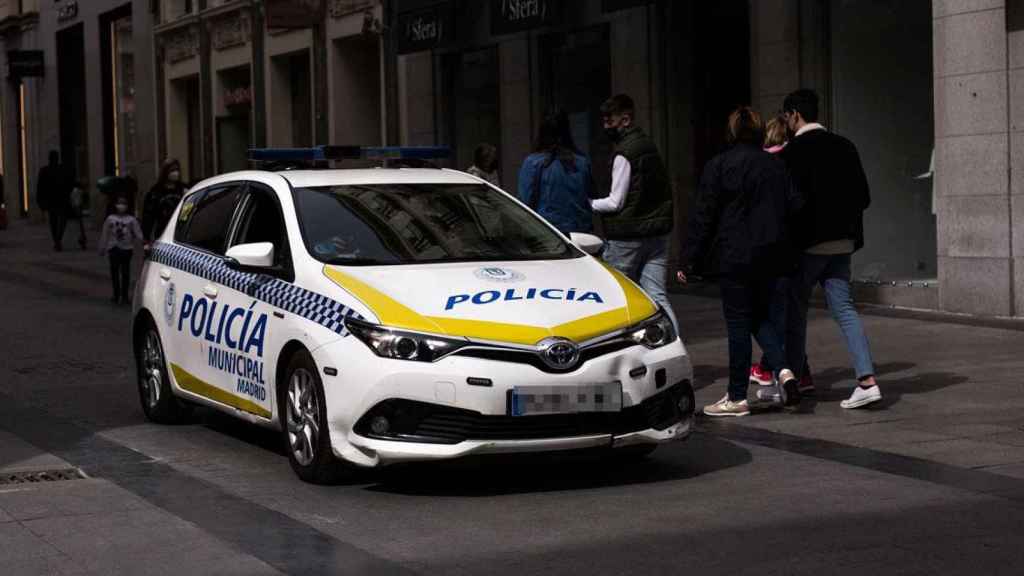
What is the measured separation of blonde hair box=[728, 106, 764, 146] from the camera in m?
9.98

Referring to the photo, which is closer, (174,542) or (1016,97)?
(174,542)

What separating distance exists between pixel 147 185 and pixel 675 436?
3216cm

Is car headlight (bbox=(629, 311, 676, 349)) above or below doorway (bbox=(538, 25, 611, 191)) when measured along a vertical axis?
below

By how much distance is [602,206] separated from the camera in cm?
1098

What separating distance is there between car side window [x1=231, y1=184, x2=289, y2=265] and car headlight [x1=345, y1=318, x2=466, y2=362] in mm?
1231

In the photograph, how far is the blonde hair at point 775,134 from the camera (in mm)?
11125

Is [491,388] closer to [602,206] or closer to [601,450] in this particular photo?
[601,450]

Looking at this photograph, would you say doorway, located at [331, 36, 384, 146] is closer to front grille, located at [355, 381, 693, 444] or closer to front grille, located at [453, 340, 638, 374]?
front grille, located at [355, 381, 693, 444]

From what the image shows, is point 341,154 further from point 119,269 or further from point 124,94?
point 124,94

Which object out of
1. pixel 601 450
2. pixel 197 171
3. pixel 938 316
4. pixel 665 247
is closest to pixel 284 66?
pixel 197 171

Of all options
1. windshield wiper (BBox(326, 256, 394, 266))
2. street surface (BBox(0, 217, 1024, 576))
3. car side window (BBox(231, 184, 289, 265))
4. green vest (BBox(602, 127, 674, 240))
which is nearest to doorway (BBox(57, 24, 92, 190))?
street surface (BBox(0, 217, 1024, 576))

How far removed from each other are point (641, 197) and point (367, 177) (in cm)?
217

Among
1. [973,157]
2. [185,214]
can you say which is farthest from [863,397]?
[973,157]

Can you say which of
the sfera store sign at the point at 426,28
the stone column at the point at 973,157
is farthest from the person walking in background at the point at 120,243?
the stone column at the point at 973,157
